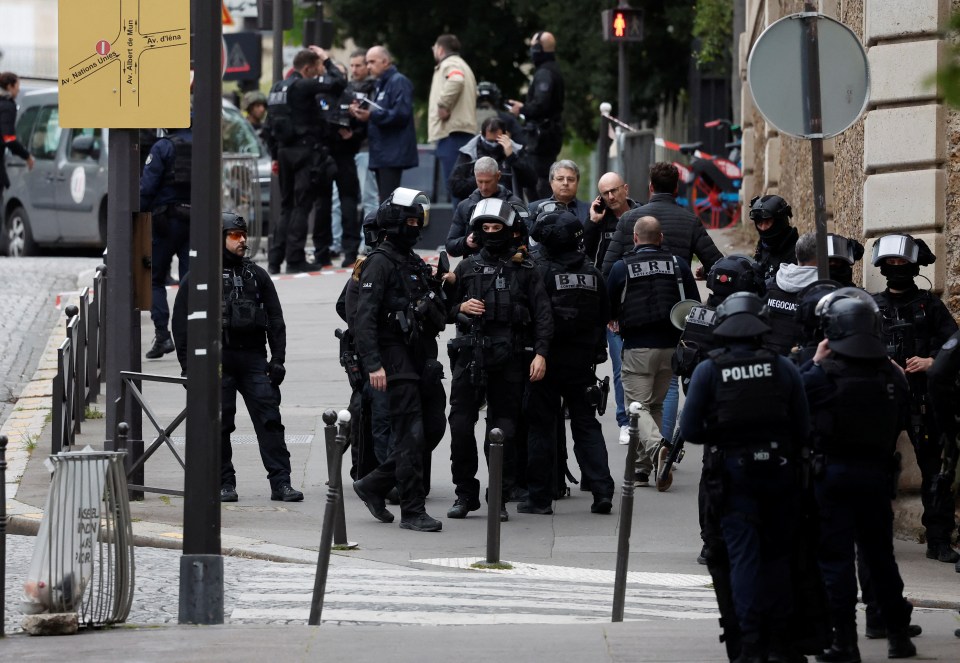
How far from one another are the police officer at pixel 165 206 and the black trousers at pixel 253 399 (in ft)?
12.7

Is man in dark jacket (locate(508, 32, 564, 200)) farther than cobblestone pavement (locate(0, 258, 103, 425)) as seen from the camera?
Yes

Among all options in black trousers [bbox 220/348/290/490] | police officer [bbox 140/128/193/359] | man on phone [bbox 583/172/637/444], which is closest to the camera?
black trousers [bbox 220/348/290/490]

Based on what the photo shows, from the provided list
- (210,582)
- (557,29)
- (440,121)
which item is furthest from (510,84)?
(210,582)

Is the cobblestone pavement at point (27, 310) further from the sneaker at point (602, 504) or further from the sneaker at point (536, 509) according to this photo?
the sneaker at point (602, 504)

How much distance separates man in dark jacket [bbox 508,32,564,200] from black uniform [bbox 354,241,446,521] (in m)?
7.97

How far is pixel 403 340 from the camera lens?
1088cm

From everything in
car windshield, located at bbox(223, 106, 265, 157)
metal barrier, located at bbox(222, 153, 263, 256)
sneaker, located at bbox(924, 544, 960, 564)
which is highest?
car windshield, located at bbox(223, 106, 265, 157)

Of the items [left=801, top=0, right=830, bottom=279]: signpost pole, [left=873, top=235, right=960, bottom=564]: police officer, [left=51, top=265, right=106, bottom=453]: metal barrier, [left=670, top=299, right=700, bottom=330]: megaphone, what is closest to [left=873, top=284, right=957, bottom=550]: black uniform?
[left=873, top=235, right=960, bottom=564]: police officer

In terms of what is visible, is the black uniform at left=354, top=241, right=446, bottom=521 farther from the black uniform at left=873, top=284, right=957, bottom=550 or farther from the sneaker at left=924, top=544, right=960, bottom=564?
the sneaker at left=924, top=544, right=960, bottom=564

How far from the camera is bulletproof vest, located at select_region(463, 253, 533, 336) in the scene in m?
11.0

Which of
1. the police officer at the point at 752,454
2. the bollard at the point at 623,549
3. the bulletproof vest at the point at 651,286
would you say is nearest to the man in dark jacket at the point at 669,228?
the bulletproof vest at the point at 651,286

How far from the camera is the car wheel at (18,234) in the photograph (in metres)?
24.6

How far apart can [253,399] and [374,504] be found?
1.04m

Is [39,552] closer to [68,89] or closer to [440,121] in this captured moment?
[68,89]
